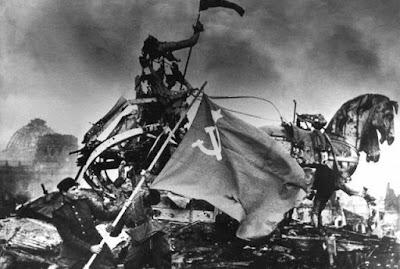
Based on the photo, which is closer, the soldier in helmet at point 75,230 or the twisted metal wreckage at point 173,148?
the soldier in helmet at point 75,230

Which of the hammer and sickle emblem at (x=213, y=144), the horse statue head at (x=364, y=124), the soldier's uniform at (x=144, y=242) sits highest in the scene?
the horse statue head at (x=364, y=124)

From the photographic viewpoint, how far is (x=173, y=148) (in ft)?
18.5

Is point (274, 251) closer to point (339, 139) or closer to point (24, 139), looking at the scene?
point (339, 139)

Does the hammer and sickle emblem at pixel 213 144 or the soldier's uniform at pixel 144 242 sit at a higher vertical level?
the hammer and sickle emblem at pixel 213 144

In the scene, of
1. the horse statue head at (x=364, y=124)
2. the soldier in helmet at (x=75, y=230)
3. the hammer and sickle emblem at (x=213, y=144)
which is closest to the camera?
the hammer and sickle emblem at (x=213, y=144)

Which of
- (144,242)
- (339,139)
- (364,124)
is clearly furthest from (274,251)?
(364,124)

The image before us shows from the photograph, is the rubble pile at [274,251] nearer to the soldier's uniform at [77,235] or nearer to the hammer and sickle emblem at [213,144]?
the soldier's uniform at [77,235]

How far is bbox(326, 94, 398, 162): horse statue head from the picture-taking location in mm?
6566

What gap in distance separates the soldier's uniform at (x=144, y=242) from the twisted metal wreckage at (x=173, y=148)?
0.52 meters

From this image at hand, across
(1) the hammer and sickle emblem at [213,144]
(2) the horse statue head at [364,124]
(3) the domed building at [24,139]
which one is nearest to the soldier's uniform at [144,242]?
(1) the hammer and sickle emblem at [213,144]

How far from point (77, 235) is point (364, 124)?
17.2 feet

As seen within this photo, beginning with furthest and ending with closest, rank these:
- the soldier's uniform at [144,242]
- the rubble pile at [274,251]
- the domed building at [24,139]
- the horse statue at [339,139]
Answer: the domed building at [24,139], the horse statue at [339,139], the rubble pile at [274,251], the soldier's uniform at [144,242]

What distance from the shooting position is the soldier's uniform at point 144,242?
4438 millimetres

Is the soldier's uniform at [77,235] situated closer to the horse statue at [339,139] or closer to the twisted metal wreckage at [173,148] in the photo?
the twisted metal wreckage at [173,148]
